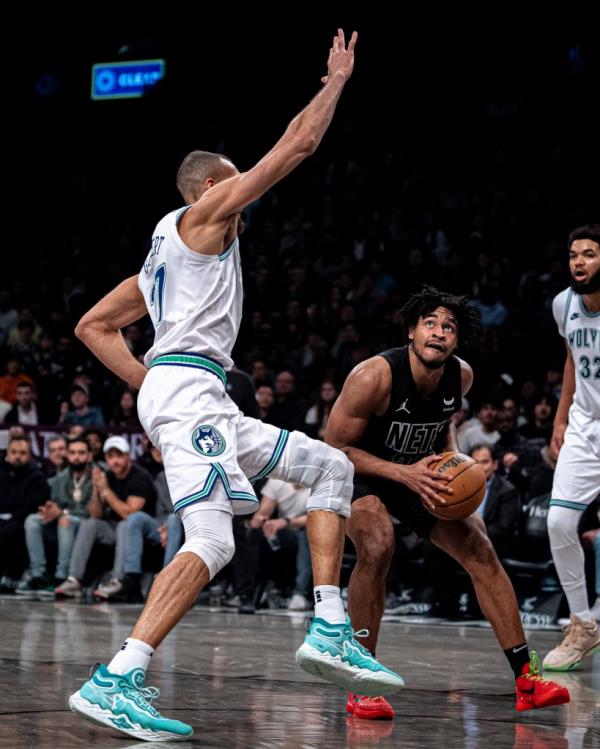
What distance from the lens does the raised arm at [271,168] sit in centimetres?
426

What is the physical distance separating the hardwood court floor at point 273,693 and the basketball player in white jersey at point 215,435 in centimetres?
25

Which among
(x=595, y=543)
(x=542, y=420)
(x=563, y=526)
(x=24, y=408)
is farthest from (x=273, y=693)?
(x=24, y=408)

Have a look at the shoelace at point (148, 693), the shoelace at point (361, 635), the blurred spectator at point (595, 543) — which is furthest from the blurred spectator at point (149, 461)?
the shoelace at point (148, 693)

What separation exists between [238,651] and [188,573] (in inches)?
114

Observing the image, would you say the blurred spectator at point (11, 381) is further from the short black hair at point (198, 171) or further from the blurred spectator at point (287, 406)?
the short black hair at point (198, 171)

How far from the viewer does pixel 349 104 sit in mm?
19531

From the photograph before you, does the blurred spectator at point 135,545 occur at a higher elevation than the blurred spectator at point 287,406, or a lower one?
lower

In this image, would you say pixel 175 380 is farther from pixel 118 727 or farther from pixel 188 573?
pixel 118 727

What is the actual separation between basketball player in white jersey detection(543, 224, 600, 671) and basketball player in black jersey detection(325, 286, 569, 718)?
142 cm

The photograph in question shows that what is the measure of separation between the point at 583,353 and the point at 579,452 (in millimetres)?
540

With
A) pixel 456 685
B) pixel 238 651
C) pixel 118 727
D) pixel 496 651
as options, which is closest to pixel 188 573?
pixel 118 727

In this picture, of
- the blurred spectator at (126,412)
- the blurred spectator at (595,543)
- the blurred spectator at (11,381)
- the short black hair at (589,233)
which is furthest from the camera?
the blurred spectator at (11,381)

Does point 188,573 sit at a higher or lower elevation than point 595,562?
higher

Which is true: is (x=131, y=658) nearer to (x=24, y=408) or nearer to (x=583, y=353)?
(x=583, y=353)
